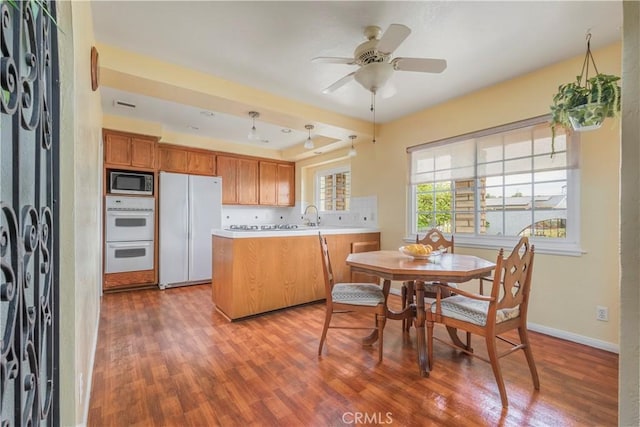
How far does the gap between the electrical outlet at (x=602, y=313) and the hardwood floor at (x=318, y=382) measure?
0.26 meters

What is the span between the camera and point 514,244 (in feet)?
9.39

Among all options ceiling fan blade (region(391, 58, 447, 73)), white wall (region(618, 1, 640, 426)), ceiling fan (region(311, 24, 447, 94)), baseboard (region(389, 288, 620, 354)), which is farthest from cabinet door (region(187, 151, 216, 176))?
white wall (region(618, 1, 640, 426))

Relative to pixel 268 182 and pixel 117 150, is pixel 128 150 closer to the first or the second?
pixel 117 150

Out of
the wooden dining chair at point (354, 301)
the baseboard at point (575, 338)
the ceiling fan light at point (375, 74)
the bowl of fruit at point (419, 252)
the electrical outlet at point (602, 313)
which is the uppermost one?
the ceiling fan light at point (375, 74)

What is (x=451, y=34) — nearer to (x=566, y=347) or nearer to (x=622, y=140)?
(x=622, y=140)

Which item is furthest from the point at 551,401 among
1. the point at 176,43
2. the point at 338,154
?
the point at 338,154

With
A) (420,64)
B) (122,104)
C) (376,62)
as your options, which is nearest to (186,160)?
(122,104)

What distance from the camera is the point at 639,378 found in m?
0.64

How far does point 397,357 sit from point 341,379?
541mm

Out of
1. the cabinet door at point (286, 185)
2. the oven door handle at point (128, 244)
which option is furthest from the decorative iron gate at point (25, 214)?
the cabinet door at point (286, 185)

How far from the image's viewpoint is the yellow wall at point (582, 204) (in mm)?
2273

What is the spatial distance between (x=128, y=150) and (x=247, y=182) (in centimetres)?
192

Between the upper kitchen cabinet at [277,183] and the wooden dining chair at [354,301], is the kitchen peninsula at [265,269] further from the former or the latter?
the upper kitchen cabinet at [277,183]

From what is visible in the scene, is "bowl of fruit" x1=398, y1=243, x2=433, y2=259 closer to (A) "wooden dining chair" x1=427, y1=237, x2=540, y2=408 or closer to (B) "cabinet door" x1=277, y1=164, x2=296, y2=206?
(A) "wooden dining chair" x1=427, y1=237, x2=540, y2=408
